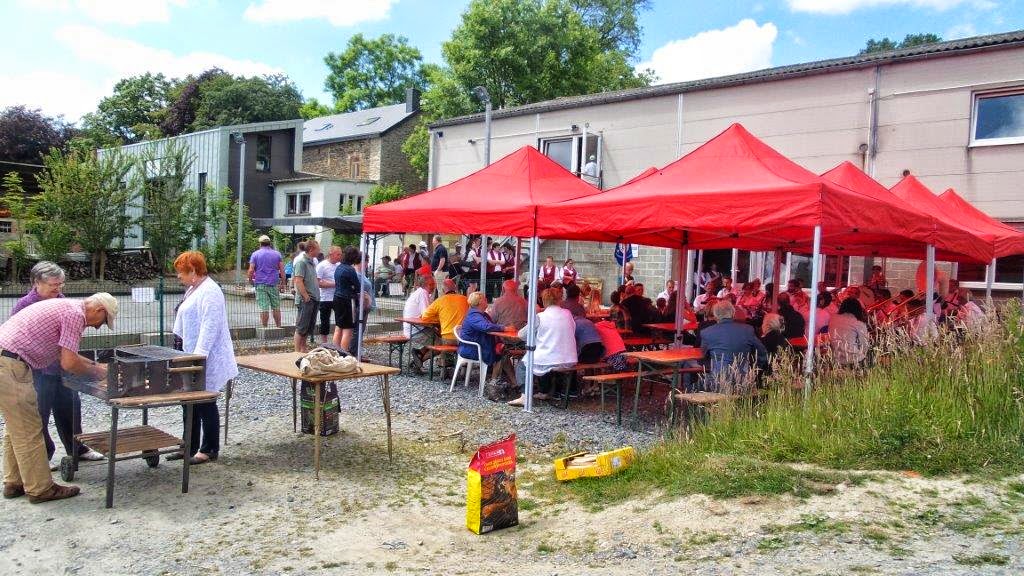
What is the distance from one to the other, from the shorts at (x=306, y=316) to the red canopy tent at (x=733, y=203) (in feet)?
14.3

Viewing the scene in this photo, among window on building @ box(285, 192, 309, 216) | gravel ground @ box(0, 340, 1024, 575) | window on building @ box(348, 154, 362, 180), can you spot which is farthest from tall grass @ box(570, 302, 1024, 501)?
window on building @ box(348, 154, 362, 180)

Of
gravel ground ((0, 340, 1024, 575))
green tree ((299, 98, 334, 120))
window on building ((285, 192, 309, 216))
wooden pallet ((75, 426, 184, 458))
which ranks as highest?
green tree ((299, 98, 334, 120))

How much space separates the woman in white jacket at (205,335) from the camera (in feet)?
17.9

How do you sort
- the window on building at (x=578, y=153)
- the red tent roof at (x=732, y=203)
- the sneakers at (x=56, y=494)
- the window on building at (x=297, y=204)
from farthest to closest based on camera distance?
the window on building at (x=297, y=204) < the window on building at (x=578, y=153) < the red tent roof at (x=732, y=203) < the sneakers at (x=56, y=494)

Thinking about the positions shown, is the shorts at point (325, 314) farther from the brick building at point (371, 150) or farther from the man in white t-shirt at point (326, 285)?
the brick building at point (371, 150)

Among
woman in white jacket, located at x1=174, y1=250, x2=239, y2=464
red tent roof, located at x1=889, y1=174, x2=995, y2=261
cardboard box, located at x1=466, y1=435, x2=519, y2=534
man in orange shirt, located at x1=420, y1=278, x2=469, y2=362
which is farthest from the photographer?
red tent roof, located at x1=889, y1=174, x2=995, y2=261

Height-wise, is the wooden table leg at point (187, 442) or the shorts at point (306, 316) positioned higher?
the shorts at point (306, 316)

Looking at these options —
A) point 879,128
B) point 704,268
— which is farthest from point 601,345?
point 704,268

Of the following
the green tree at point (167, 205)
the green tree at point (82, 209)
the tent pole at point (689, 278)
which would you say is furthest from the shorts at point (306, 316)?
the green tree at point (167, 205)

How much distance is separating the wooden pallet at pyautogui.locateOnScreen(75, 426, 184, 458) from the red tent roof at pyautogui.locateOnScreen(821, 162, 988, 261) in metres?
6.37

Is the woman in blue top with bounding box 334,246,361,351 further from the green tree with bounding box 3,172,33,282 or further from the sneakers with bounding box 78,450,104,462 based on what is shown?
the green tree with bounding box 3,172,33,282

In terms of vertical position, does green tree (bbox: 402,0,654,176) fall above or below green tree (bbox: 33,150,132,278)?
above

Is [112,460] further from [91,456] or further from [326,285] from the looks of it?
[326,285]

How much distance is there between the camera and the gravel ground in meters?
3.81
